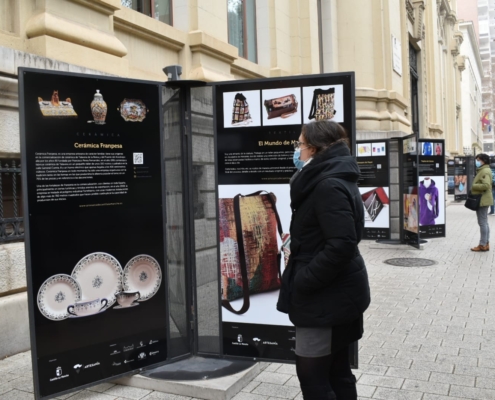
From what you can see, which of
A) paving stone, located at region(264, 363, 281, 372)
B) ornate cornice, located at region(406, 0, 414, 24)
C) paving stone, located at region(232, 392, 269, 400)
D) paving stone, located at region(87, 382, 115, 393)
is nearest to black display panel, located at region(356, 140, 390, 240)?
paving stone, located at region(264, 363, 281, 372)

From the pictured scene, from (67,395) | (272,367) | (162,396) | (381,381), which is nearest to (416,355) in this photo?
(381,381)

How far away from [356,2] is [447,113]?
61.4 feet

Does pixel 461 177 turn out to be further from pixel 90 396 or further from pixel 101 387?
pixel 90 396

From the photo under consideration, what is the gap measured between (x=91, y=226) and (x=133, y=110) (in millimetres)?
951

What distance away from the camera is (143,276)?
13.8 feet

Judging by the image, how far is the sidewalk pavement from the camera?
13.5 feet

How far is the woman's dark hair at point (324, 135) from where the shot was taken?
296 centimetres

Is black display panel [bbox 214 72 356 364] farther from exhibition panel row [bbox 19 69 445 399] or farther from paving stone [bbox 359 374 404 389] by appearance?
paving stone [bbox 359 374 404 389]

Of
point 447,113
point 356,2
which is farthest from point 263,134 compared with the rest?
point 447,113

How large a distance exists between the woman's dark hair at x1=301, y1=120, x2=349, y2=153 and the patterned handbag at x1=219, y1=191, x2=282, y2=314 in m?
1.39

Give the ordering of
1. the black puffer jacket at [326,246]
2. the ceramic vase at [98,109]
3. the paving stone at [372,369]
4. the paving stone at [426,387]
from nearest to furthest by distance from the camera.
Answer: the black puffer jacket at [326,246], the ceramic vase at [98,109], the paving stone at [426,387], the paving stone at [372,369]

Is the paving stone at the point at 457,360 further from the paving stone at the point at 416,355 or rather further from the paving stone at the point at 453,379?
the paving stone at the point at 453,379

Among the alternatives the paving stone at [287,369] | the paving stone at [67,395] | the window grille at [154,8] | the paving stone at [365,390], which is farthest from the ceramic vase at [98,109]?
the window grille at [154,8]

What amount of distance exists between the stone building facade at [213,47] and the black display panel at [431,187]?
1143mm
